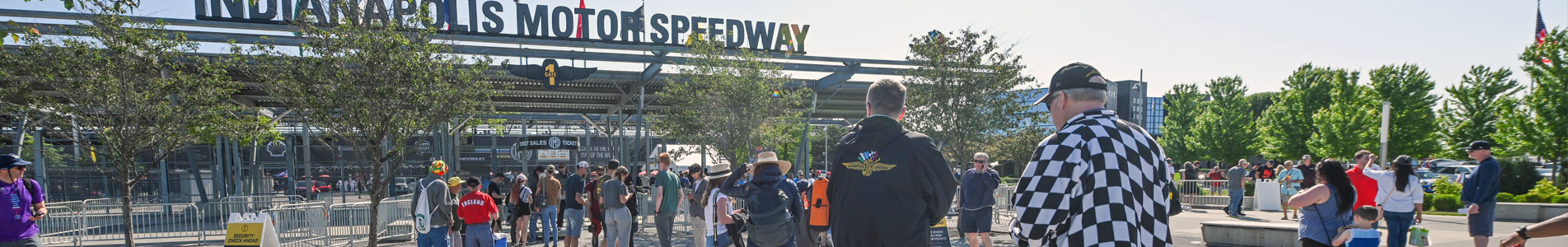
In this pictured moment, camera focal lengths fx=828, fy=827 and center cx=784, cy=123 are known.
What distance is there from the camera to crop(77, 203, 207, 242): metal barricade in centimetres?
1430

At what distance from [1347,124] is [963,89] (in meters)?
26.6

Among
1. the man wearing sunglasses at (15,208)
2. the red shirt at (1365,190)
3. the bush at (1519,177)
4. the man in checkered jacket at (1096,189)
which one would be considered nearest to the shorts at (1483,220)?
the red shirt at (1365,190)

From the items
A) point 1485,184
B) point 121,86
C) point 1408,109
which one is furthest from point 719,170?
point 1408,109

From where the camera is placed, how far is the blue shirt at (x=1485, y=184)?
7318mm

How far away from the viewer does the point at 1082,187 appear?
98.3 inches

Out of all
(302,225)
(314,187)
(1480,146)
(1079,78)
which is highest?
(1079,78)

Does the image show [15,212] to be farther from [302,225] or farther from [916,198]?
[916,198]

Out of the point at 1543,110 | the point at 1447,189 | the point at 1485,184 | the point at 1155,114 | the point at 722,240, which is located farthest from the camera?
the point at 1155,114

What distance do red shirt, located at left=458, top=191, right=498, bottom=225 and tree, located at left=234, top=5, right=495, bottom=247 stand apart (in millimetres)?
1508

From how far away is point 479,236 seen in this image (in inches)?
345

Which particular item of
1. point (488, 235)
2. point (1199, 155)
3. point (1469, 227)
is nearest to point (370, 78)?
point (488, 235)

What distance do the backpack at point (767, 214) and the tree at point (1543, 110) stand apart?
2091 cm

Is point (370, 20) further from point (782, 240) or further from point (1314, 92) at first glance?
point (1314, 92)

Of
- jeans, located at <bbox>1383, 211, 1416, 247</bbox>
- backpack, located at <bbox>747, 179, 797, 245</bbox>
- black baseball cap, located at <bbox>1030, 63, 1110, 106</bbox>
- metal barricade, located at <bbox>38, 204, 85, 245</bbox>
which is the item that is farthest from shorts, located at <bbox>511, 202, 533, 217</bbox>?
jeans, located at <bbox>1383, 211, 1416, 247</bbox>
